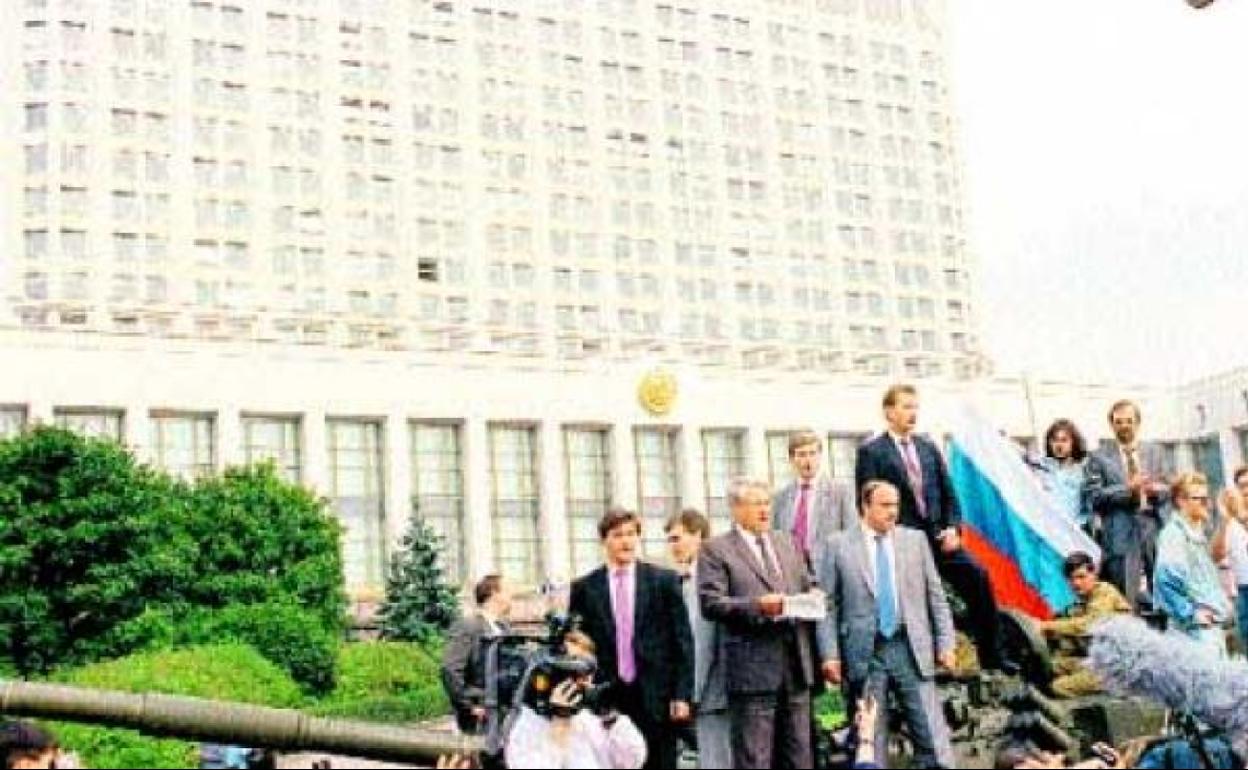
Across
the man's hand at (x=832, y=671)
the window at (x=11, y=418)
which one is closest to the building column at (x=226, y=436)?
the window at (x=11, y=418)

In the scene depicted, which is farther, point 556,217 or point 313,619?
point 556,217

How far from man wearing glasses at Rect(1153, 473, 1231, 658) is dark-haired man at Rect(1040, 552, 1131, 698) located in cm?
51

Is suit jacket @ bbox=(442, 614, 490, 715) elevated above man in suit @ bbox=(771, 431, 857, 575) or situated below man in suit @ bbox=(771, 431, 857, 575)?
below

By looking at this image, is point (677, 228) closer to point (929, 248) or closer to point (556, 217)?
point (556, 217)

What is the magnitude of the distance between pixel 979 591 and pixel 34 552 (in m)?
32.0

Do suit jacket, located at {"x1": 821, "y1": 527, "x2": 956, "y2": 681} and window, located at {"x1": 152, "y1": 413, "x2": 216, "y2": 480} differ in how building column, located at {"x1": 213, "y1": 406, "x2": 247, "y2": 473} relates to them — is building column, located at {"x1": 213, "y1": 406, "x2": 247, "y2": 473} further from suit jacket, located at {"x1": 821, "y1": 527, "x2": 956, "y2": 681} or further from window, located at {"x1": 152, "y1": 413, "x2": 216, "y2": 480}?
suit jacket, located at {"x1": 821, "y1": 527, "x2": 956, "y2": 681}

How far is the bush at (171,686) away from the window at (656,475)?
1401 inches

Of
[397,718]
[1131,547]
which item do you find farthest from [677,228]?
[1131,547]

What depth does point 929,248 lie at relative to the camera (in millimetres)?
101250

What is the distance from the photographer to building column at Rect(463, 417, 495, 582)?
6544 cm

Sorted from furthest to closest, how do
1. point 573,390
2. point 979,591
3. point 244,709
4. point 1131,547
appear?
point 573,390 < point 1131,547 < point 979,591 < point 244,709

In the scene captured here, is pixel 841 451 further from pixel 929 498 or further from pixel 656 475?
pixel 929 498

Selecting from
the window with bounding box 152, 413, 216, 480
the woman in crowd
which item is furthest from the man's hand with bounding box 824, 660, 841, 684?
the window with bounding box 152, 413, 216, 480

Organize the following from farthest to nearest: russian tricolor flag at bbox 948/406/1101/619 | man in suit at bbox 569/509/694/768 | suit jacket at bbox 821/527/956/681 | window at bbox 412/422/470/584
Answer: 1. window at bbox 412/422/470/584
2. russian tricolor flag at bbox 948/406/1101/619
3. suit jacket at bbox 821/527/956/681
4. man in suit at bbox 569/509/694/768
